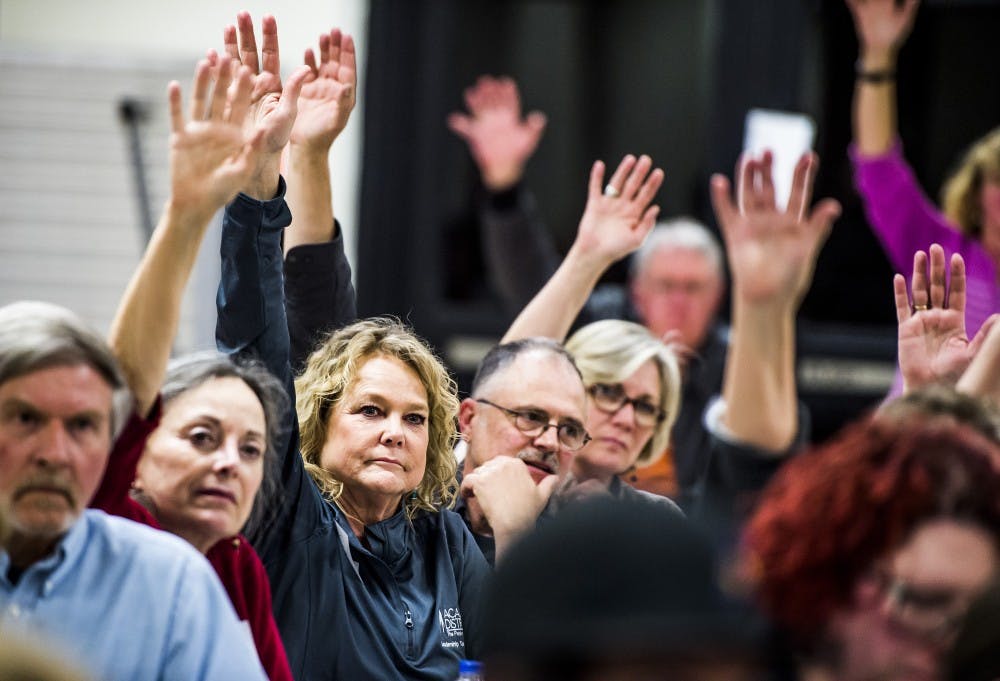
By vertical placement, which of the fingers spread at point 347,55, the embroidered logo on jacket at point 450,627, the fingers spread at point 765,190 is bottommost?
the embroidered logo on jacket at point 450,627

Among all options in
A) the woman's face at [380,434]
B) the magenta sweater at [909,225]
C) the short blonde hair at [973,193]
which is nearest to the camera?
the woman's face at [380,434]

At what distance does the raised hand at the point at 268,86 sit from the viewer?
255 cm

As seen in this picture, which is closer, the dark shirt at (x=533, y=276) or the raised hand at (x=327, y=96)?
the raised hand at (x=327, y=96)

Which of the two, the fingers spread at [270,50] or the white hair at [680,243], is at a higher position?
the fingers spread at [270,50]

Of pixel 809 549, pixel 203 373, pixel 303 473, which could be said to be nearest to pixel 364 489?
pixel 303 473

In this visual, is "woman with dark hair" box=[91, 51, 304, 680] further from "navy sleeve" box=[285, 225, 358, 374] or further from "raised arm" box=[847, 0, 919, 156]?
"raised arm" box=[847, 0, 919, 156]

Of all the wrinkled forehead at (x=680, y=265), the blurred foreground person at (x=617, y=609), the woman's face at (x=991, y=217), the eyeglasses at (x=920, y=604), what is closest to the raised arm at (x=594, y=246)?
the woman's face at (x=991, y=217)

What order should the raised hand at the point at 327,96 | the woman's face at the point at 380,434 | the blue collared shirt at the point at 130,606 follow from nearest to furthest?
the blue collared shirt at the point at 130,606
the woman's face at the point at 380,434
the raised hand at the point at 327,96

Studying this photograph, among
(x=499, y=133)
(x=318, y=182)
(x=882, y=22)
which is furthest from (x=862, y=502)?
(x=499, y=133)

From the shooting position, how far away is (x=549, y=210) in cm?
599

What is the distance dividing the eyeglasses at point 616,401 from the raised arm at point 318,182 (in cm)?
68

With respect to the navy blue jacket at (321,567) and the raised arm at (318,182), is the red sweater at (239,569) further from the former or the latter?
the raised arm at (318,182)

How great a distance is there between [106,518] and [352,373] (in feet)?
2.95

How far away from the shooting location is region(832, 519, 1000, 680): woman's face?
5.01 feet
